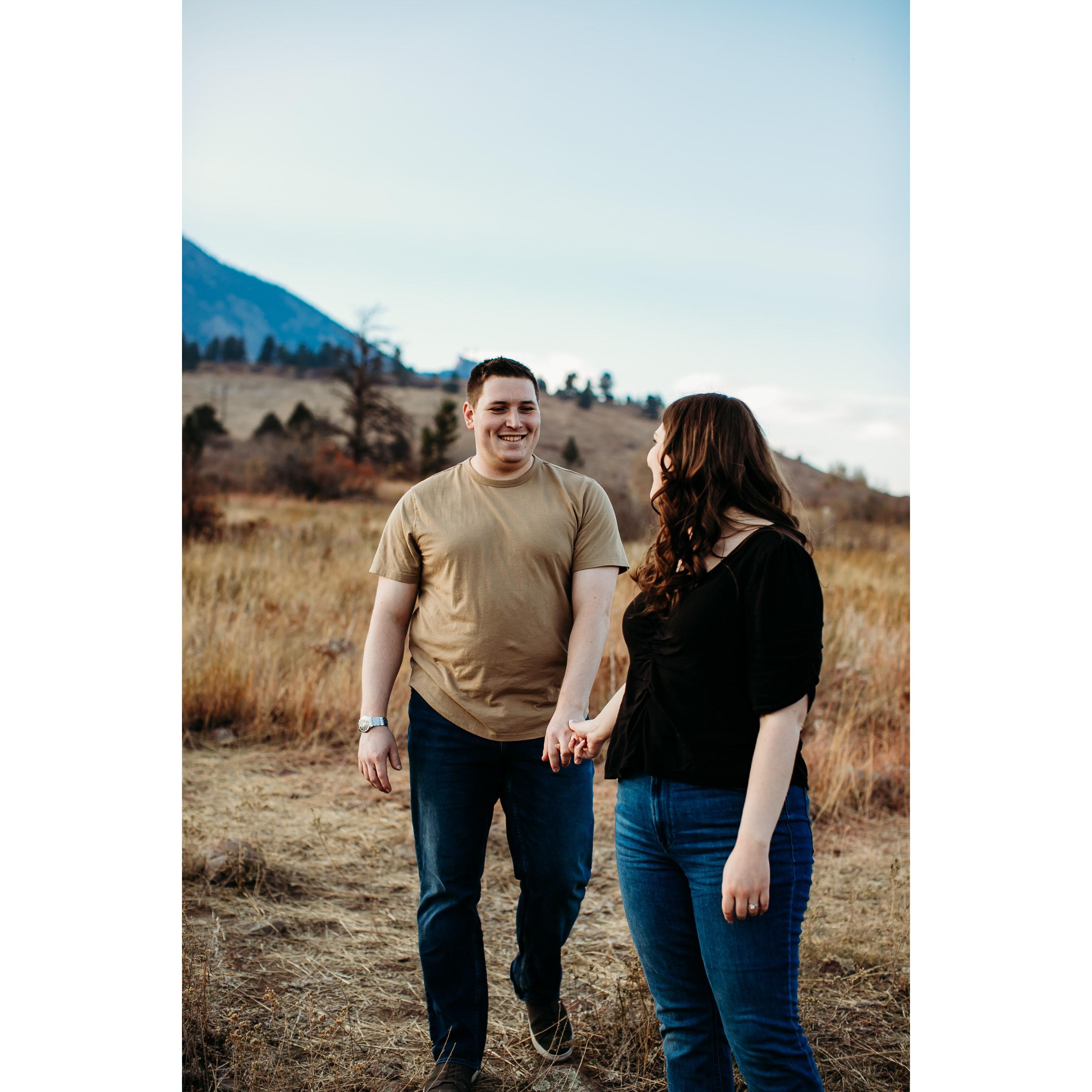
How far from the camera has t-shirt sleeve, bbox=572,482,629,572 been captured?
2277mm

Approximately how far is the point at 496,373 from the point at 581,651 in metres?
0.74

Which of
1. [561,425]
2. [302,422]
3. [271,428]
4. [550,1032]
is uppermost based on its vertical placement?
[561,425]

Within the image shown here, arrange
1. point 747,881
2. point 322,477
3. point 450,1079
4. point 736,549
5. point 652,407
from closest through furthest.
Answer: point 747,881 → point 736,549 → point 450,1079 → point 322,477 → point 652,407

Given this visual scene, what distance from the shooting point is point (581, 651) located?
7.27 feet

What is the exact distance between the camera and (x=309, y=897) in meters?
3.72

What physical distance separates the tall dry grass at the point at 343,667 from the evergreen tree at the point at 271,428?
15.1 meters

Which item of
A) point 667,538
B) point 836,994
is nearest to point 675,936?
point 667,538

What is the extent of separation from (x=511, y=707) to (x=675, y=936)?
78 cm

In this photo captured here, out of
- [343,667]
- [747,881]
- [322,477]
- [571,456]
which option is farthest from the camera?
[571,456]

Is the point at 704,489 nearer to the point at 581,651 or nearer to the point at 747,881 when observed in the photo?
the point at 747,881

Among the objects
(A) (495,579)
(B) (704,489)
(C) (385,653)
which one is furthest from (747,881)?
(C) (385,653)

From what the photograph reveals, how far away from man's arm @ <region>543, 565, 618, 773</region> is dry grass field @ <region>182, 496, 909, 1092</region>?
103cm

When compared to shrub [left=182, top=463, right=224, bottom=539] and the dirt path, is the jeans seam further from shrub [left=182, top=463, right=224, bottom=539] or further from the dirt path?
shrub [left=182, top=463, right=224, bottom=539]

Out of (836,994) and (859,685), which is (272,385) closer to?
(859,685)
